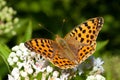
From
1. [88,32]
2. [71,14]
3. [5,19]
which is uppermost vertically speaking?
[71,14]

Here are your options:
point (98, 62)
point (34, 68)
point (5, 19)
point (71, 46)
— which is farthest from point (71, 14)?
point (34, 68)

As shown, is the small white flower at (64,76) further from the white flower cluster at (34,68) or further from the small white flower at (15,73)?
the small white flower at (15,73)

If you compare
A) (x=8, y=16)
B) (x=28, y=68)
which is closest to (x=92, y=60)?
(x=28, y=68)

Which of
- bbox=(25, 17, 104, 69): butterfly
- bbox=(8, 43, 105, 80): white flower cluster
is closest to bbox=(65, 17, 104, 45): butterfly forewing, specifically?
bbox=(25, 17, 104, 69): butterfly

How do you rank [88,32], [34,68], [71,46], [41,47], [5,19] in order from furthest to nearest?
[5,19], [71,46], [88,32], [34,68], [41,47]

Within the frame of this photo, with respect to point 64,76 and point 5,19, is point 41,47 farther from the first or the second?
point 5,19

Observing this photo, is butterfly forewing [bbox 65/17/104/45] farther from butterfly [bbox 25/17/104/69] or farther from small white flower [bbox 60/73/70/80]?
small white flower [bbox 60/73/70/80]

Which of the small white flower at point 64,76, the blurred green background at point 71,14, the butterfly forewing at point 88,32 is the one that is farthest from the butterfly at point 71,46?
the blurred green background at point 71,14
